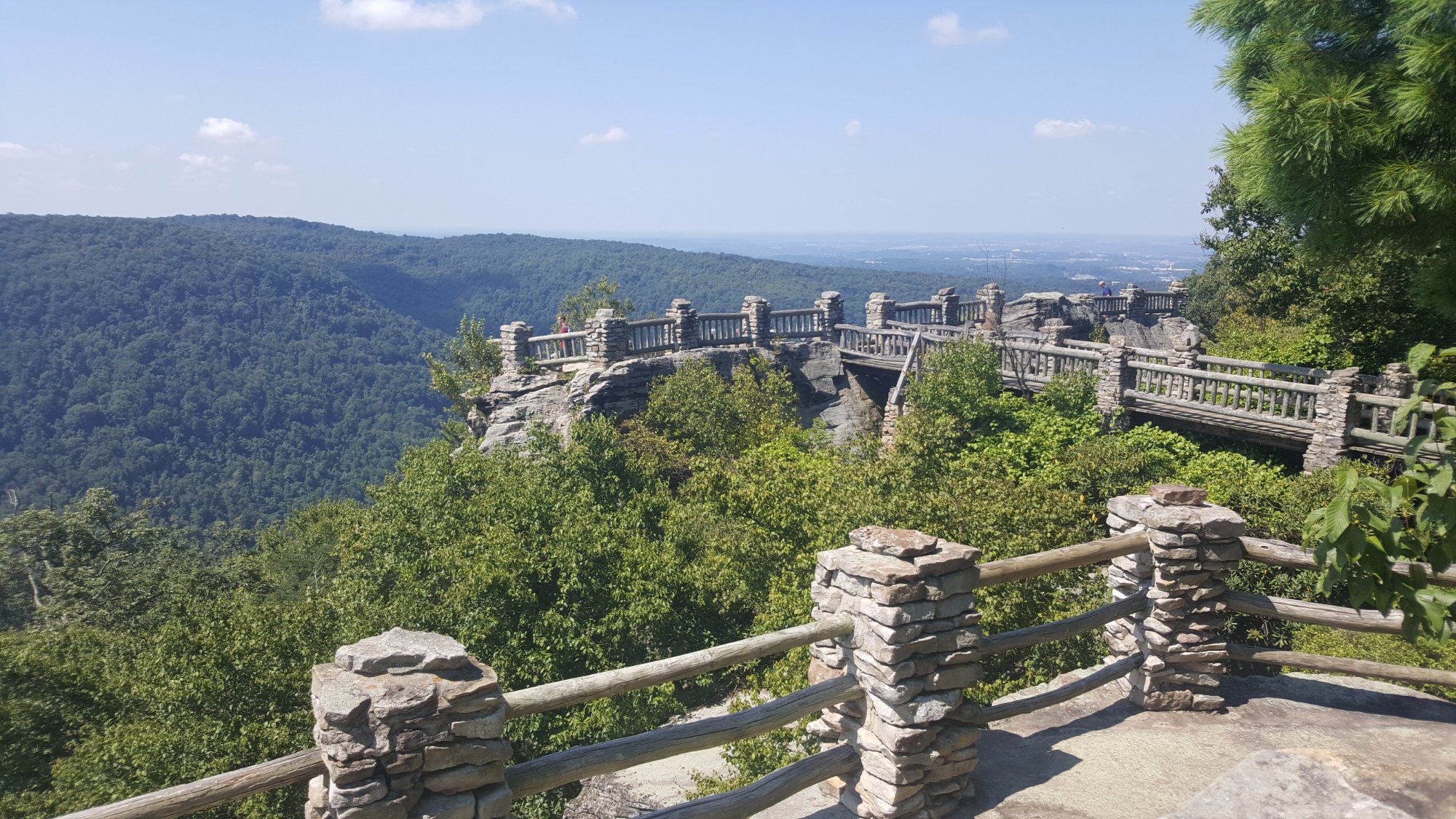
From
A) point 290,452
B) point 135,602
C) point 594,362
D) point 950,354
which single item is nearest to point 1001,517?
point 950,354

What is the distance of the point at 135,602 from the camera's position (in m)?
34.1

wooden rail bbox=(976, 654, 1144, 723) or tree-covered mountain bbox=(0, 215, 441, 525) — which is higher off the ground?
wooden rail bbox=(976, 654, 1144, 723)

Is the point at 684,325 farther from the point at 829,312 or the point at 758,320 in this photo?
the point at 829,312

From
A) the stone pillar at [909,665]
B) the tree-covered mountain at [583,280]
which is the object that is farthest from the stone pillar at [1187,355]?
the tree-covered mountain at [583,280]

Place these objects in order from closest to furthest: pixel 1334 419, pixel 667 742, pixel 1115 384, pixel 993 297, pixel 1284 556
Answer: pixel 667 742
pixel 1284 556
pixel 1334 419
pixel 1115 384
pixel 993 297

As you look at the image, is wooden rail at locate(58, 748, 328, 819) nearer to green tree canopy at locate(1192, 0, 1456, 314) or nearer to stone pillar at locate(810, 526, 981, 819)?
stone pillar at locate(810, 526, 981, 819)

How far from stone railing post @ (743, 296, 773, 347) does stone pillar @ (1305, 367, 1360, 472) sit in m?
16.7

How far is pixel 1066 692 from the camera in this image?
7965mm

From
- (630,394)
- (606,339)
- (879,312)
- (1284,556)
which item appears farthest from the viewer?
(879,312)

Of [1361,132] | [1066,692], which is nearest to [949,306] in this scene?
[1361,132]

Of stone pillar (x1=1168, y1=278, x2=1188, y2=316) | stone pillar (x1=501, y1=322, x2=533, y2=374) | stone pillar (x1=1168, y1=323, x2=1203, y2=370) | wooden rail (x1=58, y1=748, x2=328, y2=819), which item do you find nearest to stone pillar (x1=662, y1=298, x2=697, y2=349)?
stone pillar (x1=501, y1=322, x2=533, y2=374)

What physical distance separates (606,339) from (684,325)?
282 centimetres

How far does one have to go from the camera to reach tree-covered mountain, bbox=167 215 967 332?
135m

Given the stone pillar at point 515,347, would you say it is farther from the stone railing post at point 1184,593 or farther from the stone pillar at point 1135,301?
the stone pillar at point 1135,301
